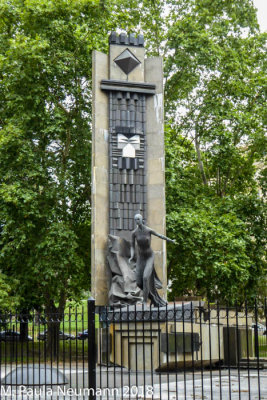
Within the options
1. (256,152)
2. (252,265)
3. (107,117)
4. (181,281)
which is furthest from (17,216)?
(256,152)

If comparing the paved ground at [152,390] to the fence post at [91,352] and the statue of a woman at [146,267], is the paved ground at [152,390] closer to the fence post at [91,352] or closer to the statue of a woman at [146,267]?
the fence post at [91,352]

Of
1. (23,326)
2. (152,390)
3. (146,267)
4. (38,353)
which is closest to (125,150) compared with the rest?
(146,267)

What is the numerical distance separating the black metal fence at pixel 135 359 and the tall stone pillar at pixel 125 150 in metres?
3.03

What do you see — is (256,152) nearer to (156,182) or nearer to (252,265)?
(252,265)

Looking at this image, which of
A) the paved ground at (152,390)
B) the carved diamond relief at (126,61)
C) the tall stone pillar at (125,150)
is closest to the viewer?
the paved ground at (152,390)

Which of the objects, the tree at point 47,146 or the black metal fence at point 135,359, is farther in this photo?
the tree at point 47,146

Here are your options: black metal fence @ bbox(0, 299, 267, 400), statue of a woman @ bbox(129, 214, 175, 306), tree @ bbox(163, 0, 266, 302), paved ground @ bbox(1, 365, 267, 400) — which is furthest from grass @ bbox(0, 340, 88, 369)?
tree @ bbox(163, 0, 266, 302)

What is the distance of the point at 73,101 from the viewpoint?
25031 millimetres

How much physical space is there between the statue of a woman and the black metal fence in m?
1.28

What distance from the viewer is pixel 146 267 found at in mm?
16234

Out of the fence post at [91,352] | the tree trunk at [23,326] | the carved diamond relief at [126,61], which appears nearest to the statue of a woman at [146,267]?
the carved diamond relief at [126,61]

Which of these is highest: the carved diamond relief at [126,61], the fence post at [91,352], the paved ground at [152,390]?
the carved diamond relief at [126,61]

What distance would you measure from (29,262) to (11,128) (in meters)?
5.18

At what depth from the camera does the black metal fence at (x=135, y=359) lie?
7.89 meters
